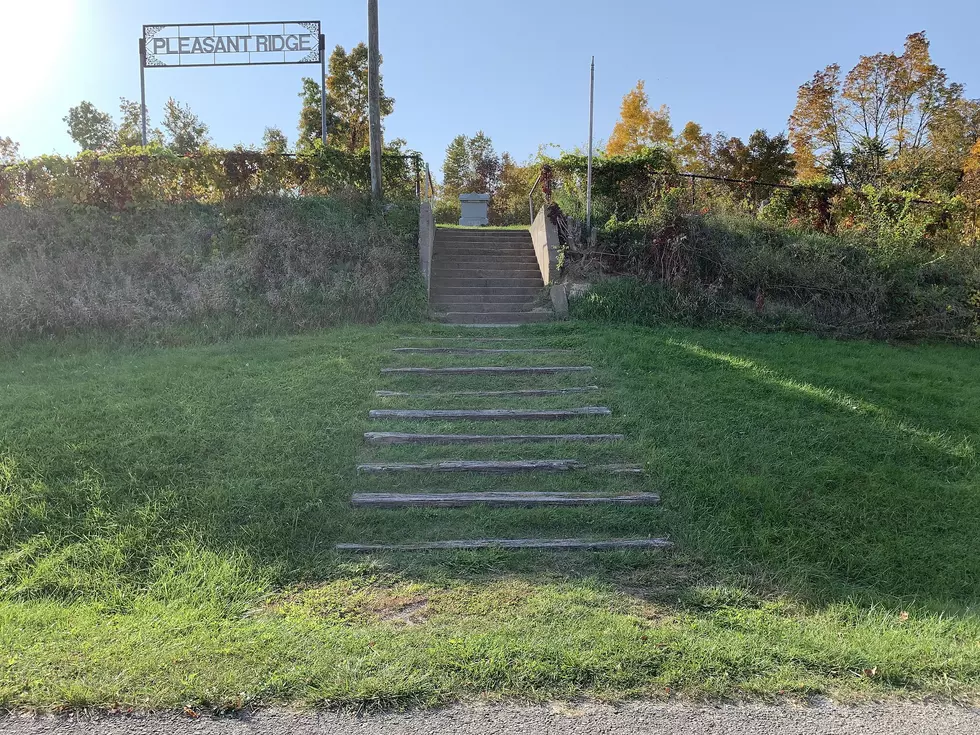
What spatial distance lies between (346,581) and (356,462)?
1463 mm

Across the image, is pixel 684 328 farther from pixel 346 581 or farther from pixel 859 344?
pixel 346 581

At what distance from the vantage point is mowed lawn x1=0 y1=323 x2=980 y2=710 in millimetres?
2604

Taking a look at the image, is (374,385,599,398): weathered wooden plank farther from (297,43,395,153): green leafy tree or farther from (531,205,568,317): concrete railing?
(297,43,395,153): green leafy tree

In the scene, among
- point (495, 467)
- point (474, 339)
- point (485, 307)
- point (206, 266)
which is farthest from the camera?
point (485, 307)

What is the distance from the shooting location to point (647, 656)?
2.69 m

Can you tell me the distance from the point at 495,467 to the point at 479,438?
57cm

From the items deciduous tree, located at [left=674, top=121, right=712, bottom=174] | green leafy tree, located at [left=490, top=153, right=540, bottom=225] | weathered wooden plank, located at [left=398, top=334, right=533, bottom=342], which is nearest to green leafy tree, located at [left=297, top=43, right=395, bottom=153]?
green leafy tree, located at [left=490, top=153, right=540, bottom=225]

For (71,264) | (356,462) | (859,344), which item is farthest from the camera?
(71,264)

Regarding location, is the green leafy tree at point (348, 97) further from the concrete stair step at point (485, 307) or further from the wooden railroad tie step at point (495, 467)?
the wooden railroad tie step at point (495, 467)

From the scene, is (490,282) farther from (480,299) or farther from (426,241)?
(426,241)

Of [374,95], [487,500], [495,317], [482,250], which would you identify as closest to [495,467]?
[487,500]

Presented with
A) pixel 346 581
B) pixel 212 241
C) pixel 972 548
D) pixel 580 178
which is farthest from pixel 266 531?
pixel 580 178

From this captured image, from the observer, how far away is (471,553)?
3.62 m

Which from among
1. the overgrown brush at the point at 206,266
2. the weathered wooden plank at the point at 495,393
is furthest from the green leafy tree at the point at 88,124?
the weathered wooden plank at the point at 495,393
